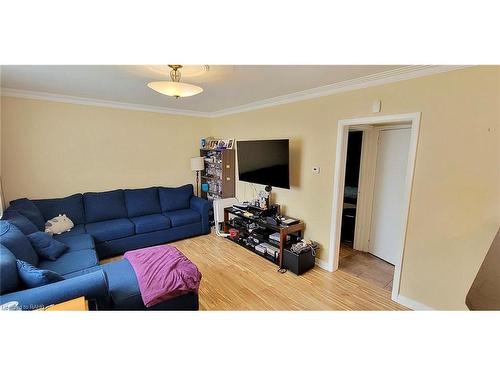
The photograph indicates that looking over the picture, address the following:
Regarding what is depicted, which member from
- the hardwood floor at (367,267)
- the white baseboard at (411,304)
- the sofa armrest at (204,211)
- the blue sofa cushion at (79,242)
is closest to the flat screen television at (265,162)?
the sofa armrest at (204,211)

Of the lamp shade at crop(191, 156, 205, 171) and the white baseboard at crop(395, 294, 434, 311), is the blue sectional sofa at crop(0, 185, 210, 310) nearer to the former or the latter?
the lamp shade at crop(191, 156, 205, 171)

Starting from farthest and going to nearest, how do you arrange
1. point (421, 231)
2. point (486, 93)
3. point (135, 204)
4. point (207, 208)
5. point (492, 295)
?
point (207, 208)
point (135, 204)
point (421, 231)
point (486, 93)
point (492, 295)

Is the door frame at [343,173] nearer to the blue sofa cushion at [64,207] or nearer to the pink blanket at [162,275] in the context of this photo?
the pink blanket at [162,275]

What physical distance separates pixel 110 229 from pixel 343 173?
3.25 metres

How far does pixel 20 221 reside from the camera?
2393mm

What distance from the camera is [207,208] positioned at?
4.04 meters

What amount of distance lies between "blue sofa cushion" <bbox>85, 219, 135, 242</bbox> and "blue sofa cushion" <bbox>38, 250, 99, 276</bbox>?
2.16 feet

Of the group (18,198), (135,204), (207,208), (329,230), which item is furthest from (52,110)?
(329,230)

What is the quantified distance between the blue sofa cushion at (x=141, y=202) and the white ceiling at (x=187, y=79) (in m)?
1.53

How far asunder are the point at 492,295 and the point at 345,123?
2.01 metres

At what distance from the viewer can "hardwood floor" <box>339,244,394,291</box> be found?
274 centimetres

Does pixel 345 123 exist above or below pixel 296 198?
above

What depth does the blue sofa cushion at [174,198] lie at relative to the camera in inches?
161
